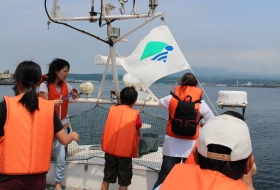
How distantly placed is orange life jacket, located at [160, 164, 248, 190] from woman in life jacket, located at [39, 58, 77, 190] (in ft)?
8.33

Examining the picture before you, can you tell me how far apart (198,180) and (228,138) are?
9.2 inches

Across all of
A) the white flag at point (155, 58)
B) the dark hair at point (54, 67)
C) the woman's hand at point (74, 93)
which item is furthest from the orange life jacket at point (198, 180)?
the woman's hand at point (74, 93)

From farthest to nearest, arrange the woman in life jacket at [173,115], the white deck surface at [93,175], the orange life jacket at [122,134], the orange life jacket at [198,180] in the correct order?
1. the white deck surface at [93,175]
2. the orange life jacket at [122,134]
3. the woman in life jacket at [173,115]
4. the orange life jacket at [198,180]

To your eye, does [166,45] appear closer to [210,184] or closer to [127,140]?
[127,140]

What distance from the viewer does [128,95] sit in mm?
3715

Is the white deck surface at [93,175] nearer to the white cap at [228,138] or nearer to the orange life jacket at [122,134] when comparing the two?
the orange life jacket at [122,134]

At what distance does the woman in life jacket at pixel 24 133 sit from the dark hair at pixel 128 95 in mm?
1378

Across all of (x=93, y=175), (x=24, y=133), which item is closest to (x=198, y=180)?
(x=24, y=133)

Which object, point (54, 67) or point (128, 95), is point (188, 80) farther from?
point (54, 67)

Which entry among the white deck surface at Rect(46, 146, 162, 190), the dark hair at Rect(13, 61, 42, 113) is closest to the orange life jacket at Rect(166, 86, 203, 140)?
the white deck surface at Rect(46, 146, 162, 190)

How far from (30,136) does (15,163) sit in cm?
22

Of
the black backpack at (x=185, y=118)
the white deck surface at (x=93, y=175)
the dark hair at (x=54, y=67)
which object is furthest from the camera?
the white deck surface at (x=93, y=175)

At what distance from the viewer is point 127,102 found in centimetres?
374

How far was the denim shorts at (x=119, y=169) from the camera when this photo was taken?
12.1 feet
